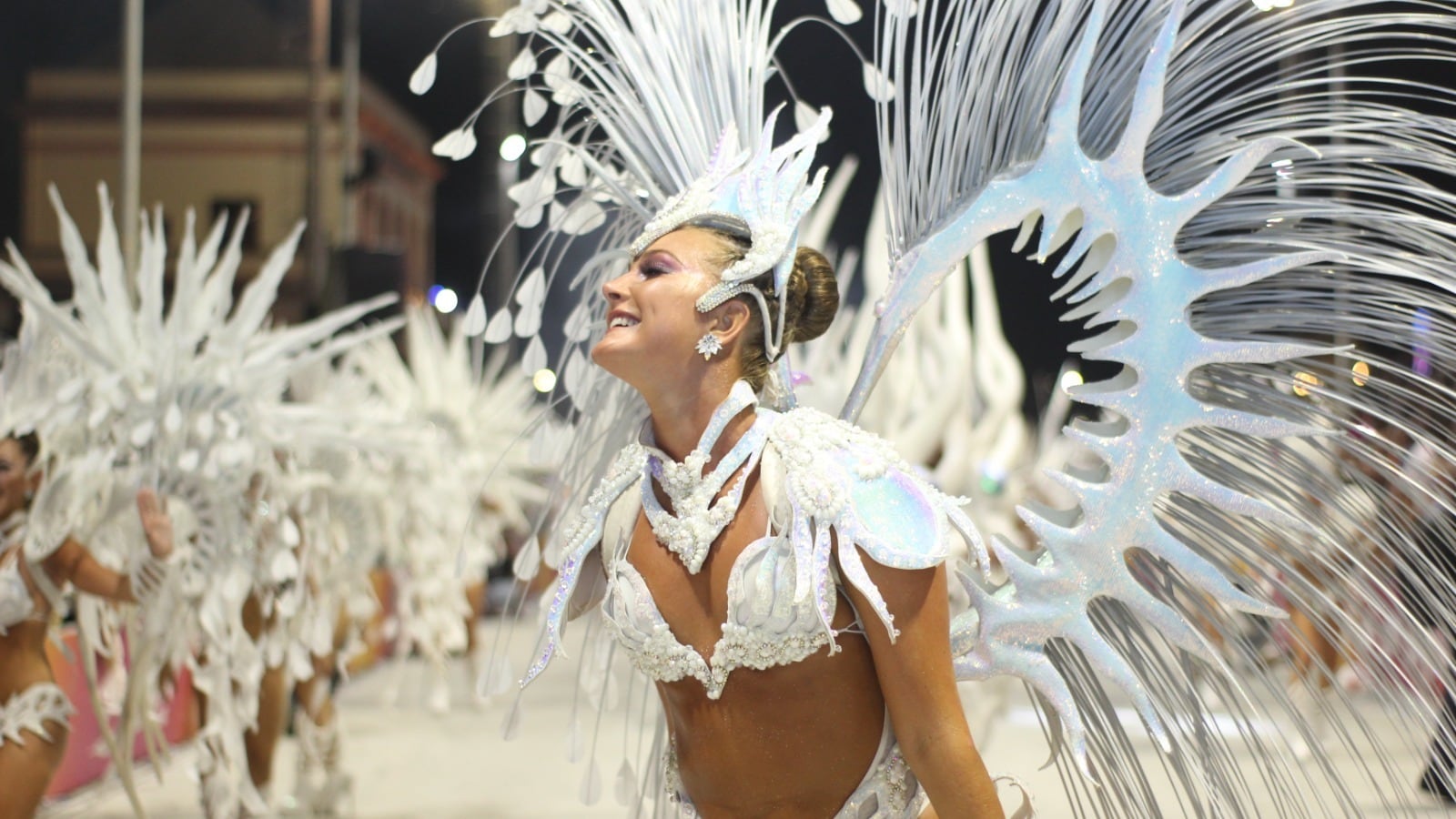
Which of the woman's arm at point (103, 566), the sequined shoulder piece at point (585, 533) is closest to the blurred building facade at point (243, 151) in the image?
the woman's arm at point (103, 566)

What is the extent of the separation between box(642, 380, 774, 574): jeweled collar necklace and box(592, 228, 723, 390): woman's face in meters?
0.09

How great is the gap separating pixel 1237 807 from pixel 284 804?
411cm

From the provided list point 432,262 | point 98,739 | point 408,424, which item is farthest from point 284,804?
point 432,262

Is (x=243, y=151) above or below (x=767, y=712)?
above

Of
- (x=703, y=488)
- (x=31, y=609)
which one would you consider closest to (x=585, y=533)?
(x=703, y=488)

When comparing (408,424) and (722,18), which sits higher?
(722,18)

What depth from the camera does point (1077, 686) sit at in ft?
6.18

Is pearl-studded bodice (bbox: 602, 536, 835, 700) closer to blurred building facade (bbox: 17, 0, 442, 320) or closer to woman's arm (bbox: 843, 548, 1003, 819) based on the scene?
woman's arm (bbox: 843, 548, 1003, 819)

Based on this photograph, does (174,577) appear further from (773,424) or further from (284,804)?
(773,424)

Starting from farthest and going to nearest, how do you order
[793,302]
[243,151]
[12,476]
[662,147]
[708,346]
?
[243,151]
[12,476]
[662,147]
[793,302]
[708,346]

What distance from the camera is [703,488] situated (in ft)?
5.76

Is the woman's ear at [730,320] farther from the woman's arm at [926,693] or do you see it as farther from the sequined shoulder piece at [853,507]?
the woman's arm at [926,693]

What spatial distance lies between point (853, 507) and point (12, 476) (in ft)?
8.51

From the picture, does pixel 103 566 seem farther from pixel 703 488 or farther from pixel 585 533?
pixel 703 488
